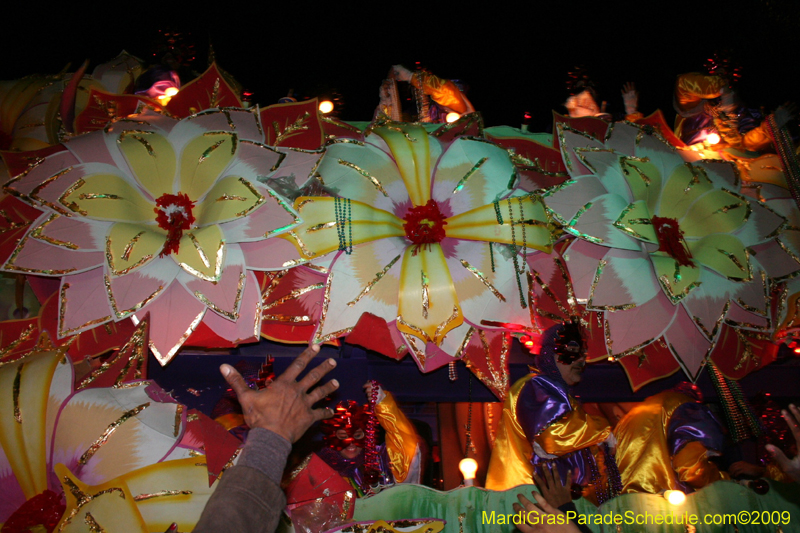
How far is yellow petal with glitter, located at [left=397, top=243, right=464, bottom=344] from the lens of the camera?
1304 mm

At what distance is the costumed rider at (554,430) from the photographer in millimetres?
1525

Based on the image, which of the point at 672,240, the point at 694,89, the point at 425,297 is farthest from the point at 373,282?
the point at 694,89

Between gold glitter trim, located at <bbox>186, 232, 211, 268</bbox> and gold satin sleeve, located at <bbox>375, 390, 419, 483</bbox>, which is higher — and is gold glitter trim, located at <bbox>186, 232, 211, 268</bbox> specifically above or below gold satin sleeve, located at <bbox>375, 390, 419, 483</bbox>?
above

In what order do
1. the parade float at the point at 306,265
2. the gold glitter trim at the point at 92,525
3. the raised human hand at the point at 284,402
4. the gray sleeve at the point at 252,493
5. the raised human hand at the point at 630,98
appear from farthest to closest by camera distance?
the raised human hand at the point at 630,98
the parade float at the point at 306,265
the gold glitter trim at the point at 92,525
the raised human hand at the point at 284,402
the gray sleeve at the point at 252,493

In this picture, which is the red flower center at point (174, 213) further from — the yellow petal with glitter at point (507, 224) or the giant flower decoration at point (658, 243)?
the giant flower decoration at point (658, 243)

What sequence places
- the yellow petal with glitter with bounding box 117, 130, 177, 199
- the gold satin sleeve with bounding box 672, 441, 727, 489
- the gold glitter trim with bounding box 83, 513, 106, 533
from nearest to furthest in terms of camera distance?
the gold glitter trim with bounding box 83, 513, 106, 533 → the yellow petal with glitter with bounding box 117, 130, 177, 199 → the gold satin sleeve with bounding box 672, 441, 727, 489

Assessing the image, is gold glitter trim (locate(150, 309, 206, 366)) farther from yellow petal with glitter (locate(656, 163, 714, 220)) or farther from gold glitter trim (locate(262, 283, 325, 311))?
yellow petal with glitter (locate(656, 163, 714, 220))

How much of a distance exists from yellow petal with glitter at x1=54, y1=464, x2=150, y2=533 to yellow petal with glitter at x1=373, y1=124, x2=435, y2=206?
2.96ft

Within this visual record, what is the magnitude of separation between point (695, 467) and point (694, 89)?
1172 millimetres

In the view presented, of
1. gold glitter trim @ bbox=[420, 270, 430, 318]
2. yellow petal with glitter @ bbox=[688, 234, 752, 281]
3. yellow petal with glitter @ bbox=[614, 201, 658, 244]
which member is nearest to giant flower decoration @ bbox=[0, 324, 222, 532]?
gold glitter trim @ bbox=[420, 270, 430, 318]

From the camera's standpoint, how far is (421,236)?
1.37 metres

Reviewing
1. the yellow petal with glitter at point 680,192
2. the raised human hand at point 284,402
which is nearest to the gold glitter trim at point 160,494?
the raised human hand at point 284,402

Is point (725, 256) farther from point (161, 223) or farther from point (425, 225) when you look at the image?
point (161, 223)

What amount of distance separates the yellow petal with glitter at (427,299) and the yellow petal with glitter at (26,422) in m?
0.77
